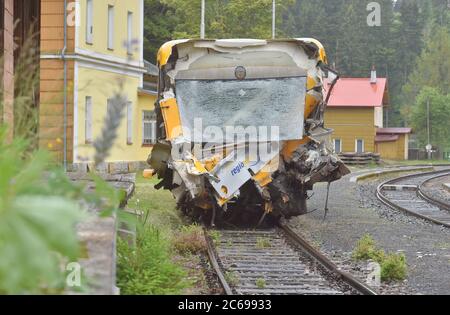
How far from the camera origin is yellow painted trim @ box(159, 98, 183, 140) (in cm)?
1277

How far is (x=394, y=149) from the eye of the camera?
7469 centimetres

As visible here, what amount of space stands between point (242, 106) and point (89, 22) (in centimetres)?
1569

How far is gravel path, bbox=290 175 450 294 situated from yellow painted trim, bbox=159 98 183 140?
8.54 ft

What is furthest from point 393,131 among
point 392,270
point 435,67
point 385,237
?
point 392,270

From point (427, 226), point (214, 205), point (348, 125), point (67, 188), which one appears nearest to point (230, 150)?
point (214, 205)

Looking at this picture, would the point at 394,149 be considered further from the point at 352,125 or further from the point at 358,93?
the point at 358,93

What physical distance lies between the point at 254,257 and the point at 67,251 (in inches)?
307

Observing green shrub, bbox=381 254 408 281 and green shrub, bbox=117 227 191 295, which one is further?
green shrub, bbox=381 254 408 281

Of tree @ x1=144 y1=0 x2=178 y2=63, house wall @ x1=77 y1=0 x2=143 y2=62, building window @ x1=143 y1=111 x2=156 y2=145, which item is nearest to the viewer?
house wall @ x1=77 y1=0 x2=143 y2=62

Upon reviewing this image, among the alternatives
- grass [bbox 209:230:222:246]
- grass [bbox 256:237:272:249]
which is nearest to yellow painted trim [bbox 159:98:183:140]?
grass [bbox 209:230:222:246]

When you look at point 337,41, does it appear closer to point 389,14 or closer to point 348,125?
point 389,14

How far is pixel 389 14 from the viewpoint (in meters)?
101

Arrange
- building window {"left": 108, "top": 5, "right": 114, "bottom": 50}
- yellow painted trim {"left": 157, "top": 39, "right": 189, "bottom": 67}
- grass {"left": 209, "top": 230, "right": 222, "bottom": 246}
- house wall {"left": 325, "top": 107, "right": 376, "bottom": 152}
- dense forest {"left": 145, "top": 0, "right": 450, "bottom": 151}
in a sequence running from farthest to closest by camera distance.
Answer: house wall {"left": 325, "top": 107, "right": 376, "bottom": 152}
dense forest {"left": 145, "top": 0, "right": 450, "bottom": 151}
building window {"left": 108, "top": 5, "right": 114, "bottom": 50}
yellow painted trim {"left": 157, "top": 39, "right": 189, "bottom": 67}
grass {"left": 209, "top": 230, "right": 222, "bottom": 246}

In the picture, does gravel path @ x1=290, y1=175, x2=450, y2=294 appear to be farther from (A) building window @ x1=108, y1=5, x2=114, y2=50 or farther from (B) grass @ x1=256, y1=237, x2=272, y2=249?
(A) building window @ x1=108, y1=5, x2=114, y2=50
